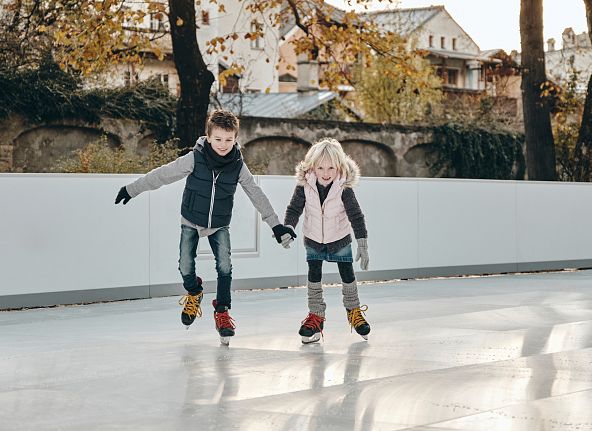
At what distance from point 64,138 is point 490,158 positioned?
45.4ft

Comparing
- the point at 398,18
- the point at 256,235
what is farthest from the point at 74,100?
the point at 256,235

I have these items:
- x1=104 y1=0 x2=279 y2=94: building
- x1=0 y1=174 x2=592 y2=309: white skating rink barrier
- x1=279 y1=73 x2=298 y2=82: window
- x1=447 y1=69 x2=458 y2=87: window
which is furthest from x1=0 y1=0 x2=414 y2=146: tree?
x1=447 y1=69 x2=458 y2=87: window

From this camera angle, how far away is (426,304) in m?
11.7

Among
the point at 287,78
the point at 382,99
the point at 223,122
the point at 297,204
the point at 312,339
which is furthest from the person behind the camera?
the point at 287,78

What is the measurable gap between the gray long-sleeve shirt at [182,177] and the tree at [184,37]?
10.5 metres

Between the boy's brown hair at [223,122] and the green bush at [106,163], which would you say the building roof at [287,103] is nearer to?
the green bush at [106,163]

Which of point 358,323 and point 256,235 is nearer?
point 358,323

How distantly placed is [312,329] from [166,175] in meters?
1.58

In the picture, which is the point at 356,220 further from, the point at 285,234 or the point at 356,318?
the point at 356,318

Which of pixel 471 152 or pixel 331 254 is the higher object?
pixel 471 152

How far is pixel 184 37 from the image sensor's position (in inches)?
754

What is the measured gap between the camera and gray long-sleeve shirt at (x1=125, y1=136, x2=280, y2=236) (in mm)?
8492

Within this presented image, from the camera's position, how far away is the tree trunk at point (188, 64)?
19.1m

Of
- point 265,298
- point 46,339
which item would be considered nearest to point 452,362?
point 46,339
